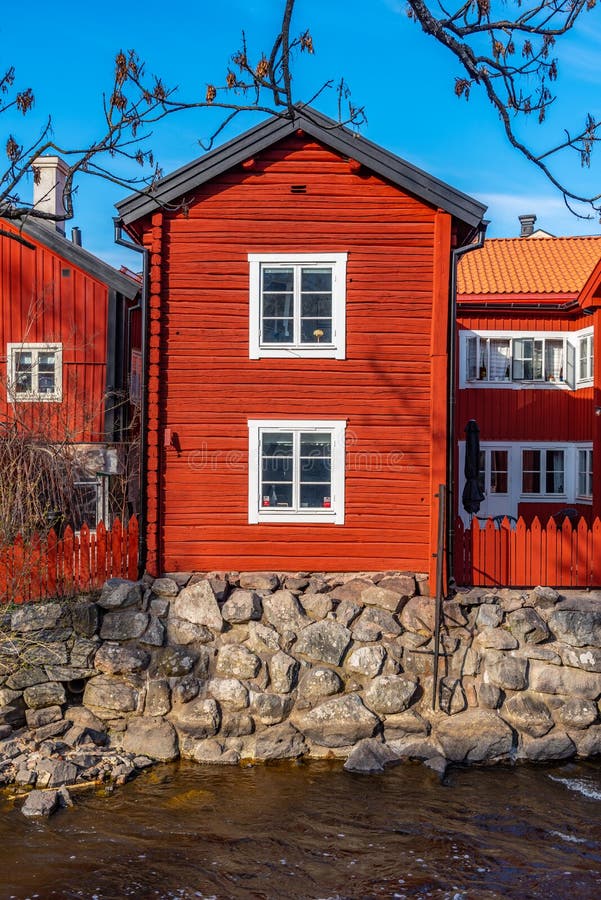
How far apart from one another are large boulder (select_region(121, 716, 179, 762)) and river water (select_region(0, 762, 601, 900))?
271 millimetres

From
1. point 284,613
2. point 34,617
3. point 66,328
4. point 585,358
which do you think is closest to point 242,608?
point 284,613

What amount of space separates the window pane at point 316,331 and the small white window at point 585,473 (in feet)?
32.1

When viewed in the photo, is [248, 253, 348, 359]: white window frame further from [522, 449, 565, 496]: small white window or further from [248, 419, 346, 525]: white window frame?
[522, 449, 565, 496]: small white window

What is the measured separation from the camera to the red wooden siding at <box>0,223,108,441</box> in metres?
16.6

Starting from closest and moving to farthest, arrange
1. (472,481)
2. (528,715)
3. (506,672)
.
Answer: (528,715) → (506,672) → (472,481)

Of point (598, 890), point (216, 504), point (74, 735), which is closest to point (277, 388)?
point (216, 504)

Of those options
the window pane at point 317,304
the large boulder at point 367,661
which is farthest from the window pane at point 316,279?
the large boulder at point 367,661

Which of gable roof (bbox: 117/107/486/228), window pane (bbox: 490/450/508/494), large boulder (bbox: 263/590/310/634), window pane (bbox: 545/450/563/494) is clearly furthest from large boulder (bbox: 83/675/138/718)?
window pane (bbox: 545/450/563/494)

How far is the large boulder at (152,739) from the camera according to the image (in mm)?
10992

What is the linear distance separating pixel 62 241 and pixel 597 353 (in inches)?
451

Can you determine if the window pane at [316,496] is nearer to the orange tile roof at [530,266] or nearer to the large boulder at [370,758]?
the large boulder at [370,758]

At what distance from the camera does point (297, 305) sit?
41.0 feet

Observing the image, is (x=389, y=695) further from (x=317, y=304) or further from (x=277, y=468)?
(x=317, y=304)

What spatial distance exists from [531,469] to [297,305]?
34.7ft
